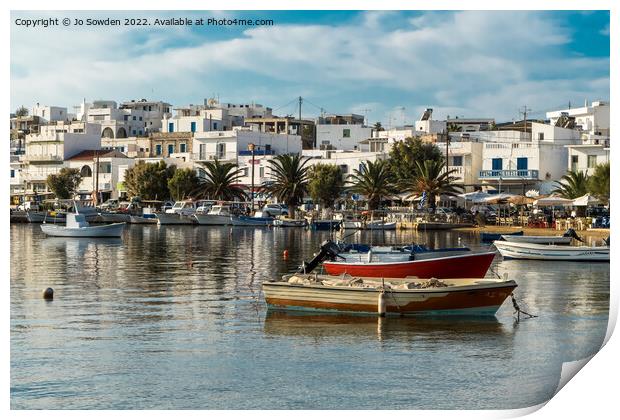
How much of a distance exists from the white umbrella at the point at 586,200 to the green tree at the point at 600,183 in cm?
48

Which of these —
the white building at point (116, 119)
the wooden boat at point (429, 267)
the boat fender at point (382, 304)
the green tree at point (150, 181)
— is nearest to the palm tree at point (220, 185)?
the green tree at point (150, 181)

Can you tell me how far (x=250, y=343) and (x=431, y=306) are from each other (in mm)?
4750

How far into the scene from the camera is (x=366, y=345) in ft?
58.6

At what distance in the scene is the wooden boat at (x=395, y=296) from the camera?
2050 centimetres

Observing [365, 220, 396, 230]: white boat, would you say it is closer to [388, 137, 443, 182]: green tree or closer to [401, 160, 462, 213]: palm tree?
[401, 160, 462, 213]: palm tree

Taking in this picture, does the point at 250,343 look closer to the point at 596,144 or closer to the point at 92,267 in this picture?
the point at 92,267

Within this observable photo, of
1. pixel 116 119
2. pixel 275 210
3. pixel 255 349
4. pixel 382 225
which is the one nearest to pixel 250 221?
pixel 275 210

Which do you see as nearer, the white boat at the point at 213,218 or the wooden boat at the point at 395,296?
the wooden boat at the point at 395,296

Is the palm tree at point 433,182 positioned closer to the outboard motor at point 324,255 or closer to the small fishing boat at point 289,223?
the small fishing boat at point 289,223

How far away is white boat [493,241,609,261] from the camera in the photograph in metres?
34.6

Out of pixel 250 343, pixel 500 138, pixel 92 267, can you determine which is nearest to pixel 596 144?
pixel 500 138

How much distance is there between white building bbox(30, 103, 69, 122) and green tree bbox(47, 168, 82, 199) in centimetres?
2427

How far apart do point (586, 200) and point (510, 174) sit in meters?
13.3

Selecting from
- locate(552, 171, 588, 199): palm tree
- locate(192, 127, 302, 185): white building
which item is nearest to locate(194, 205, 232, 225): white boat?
locate(192, 127, 302, 185): white building
